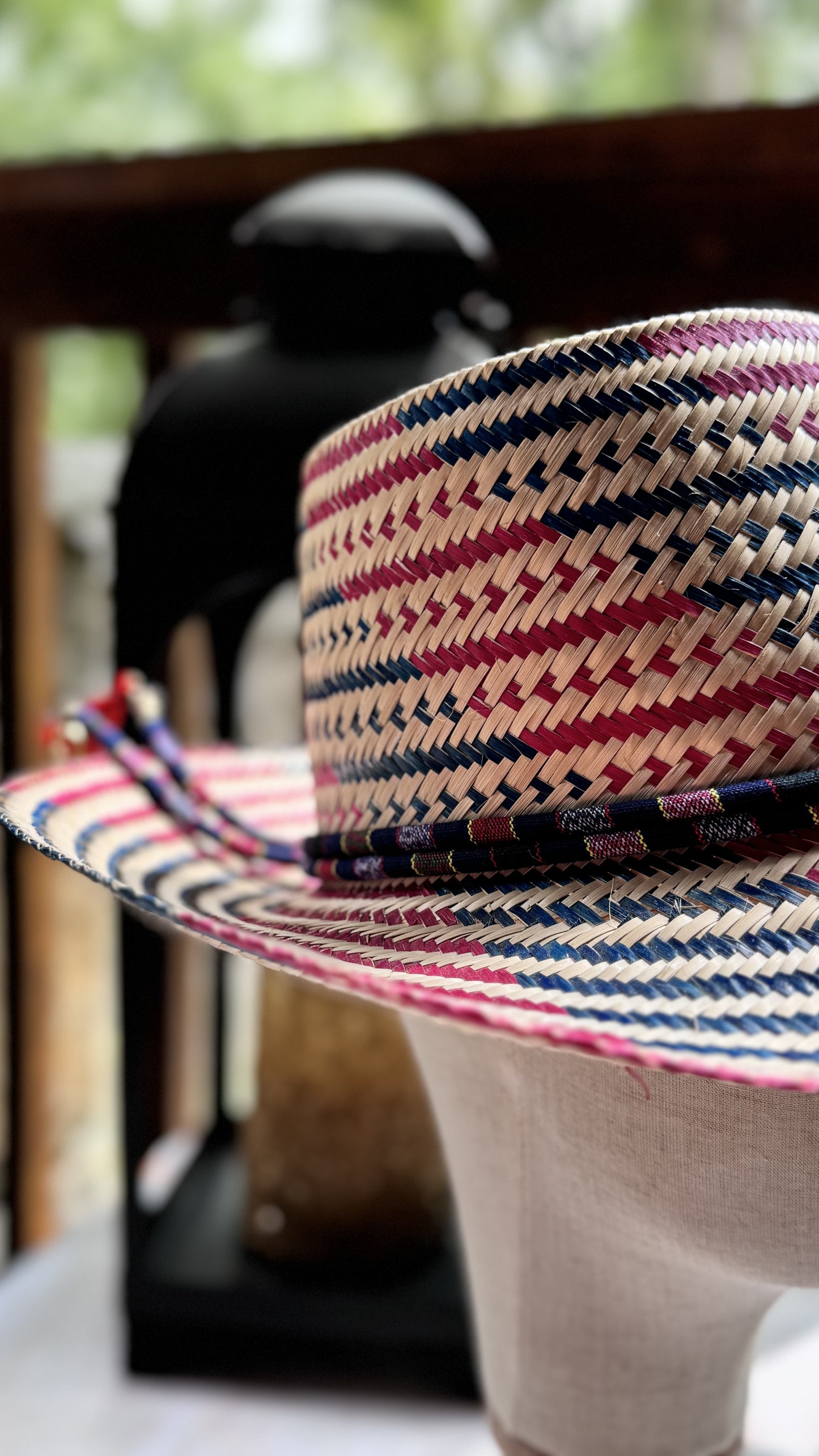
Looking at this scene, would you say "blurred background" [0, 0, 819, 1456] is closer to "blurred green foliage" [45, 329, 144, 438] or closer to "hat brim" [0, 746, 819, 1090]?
"hat brim" [0, 746, 819, 1090]

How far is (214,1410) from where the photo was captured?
0.95 metres

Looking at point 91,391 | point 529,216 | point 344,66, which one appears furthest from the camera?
point 91,391

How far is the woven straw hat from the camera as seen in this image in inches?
15.7

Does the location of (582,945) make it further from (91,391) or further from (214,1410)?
(91,391)

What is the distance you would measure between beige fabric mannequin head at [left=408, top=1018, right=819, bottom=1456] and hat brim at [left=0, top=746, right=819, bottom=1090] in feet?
0.17

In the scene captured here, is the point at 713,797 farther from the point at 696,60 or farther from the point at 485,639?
the point at 696,60

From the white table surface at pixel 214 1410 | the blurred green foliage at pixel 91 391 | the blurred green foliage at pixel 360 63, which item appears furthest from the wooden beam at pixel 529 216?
the blurred green foliage at pixel 91 391

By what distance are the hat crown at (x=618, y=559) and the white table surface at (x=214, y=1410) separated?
24.4 inches

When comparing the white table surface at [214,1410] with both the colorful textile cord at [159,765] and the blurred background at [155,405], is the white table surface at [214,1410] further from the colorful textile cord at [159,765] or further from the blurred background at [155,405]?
the colorful textile cord at [159,765]

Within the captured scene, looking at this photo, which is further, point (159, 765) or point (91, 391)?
point (91, 391)

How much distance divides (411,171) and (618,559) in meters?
0.91

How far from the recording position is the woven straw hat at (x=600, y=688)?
0.40m

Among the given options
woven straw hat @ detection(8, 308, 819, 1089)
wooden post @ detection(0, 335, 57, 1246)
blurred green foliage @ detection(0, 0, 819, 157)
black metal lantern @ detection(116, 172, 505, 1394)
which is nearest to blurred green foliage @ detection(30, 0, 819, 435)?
blurred green foliage @ detection(0, 0, 819, 157)

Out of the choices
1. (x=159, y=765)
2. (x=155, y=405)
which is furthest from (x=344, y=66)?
(x=159, y=765)
